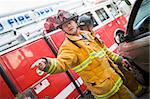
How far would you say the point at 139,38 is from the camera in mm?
3584

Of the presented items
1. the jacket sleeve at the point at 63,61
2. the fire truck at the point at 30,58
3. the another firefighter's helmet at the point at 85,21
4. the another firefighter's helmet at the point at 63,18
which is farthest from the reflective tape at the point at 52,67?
the another firefighter's helmet at the point at 85,21

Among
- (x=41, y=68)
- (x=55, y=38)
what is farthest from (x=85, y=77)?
(x=55, y=38)

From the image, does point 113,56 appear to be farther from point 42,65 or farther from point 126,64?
point 42,65

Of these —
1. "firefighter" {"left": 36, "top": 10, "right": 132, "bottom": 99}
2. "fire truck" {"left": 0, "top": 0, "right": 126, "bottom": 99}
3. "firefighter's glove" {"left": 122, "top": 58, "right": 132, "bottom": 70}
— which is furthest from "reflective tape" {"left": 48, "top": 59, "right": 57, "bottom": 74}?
"firefighter's glove" {"left": 122, "top": 58, "right": 132, "bottom": 70}

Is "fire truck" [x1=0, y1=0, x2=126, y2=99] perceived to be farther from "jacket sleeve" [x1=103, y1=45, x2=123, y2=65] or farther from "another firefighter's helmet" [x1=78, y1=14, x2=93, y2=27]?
"jacket sleeve" [x1=103, y1=45, x2=123, y2=65]

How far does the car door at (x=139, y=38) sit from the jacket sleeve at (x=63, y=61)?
3.02 feet

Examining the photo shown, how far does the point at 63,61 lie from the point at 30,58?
2.40 metres

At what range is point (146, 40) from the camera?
3330 millimetres

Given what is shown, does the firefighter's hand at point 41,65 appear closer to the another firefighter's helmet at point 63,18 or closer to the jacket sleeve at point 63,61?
the jacket sleeve at point 63,61

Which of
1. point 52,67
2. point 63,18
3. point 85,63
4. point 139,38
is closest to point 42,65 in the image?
point 52,67

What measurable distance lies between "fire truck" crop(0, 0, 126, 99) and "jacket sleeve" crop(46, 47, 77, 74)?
1.85 feet

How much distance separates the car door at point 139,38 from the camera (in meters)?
3.42

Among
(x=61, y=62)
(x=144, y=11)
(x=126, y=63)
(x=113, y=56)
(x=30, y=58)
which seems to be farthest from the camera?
(x=30, y=58)

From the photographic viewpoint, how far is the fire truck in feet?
16.1
